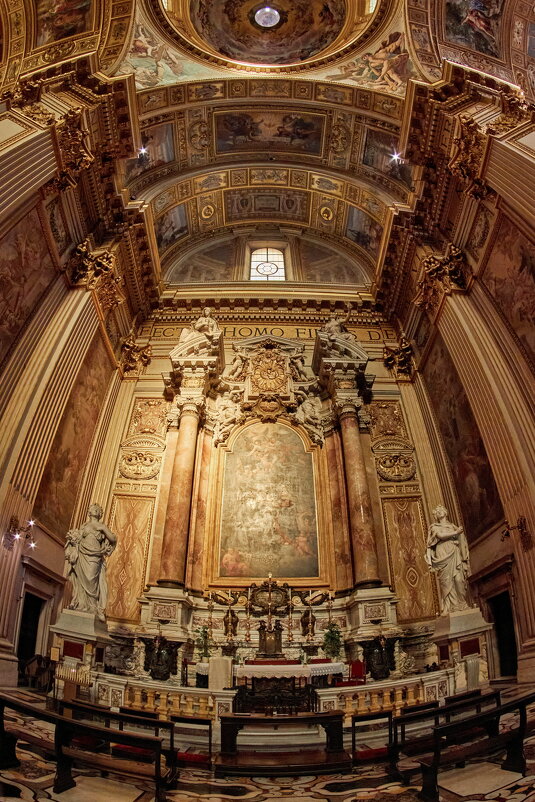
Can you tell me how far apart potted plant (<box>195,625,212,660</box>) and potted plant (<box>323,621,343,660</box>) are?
2362mm

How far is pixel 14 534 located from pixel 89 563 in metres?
1.40

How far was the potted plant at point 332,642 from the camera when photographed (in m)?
10.3

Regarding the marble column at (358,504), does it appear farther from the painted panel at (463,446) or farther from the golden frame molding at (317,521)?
the painted panel at (463,446)

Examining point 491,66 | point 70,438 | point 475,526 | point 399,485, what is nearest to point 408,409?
point 399,485

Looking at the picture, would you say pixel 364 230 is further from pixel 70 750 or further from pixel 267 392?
pixel 70 750

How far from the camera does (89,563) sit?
966 centimetres

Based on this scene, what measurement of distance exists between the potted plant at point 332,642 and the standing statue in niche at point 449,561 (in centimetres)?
228

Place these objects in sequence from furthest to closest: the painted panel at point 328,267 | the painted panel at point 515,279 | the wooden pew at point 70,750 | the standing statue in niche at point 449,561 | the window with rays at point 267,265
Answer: the window with rays at point 267,265
the painted panel at point 328,267
the painted panel at point 515,279
the standing statue in niche at point 449,561
the wooden pew at point 70,750

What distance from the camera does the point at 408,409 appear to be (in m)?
14.9

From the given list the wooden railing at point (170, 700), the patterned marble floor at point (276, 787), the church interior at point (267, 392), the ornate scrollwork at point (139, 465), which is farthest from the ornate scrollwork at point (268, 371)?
the patterned marble floor at point (276, 787)

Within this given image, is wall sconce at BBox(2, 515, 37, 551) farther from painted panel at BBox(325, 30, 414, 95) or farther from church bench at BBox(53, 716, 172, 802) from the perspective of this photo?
painted panel at BBox(325, 30, 414, 95)

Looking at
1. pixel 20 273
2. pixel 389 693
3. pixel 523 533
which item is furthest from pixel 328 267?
pixel 389 693

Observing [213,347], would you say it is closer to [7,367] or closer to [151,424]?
[151,424]

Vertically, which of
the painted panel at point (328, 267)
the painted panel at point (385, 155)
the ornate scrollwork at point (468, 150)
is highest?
the painted panel at point (385, 155)
